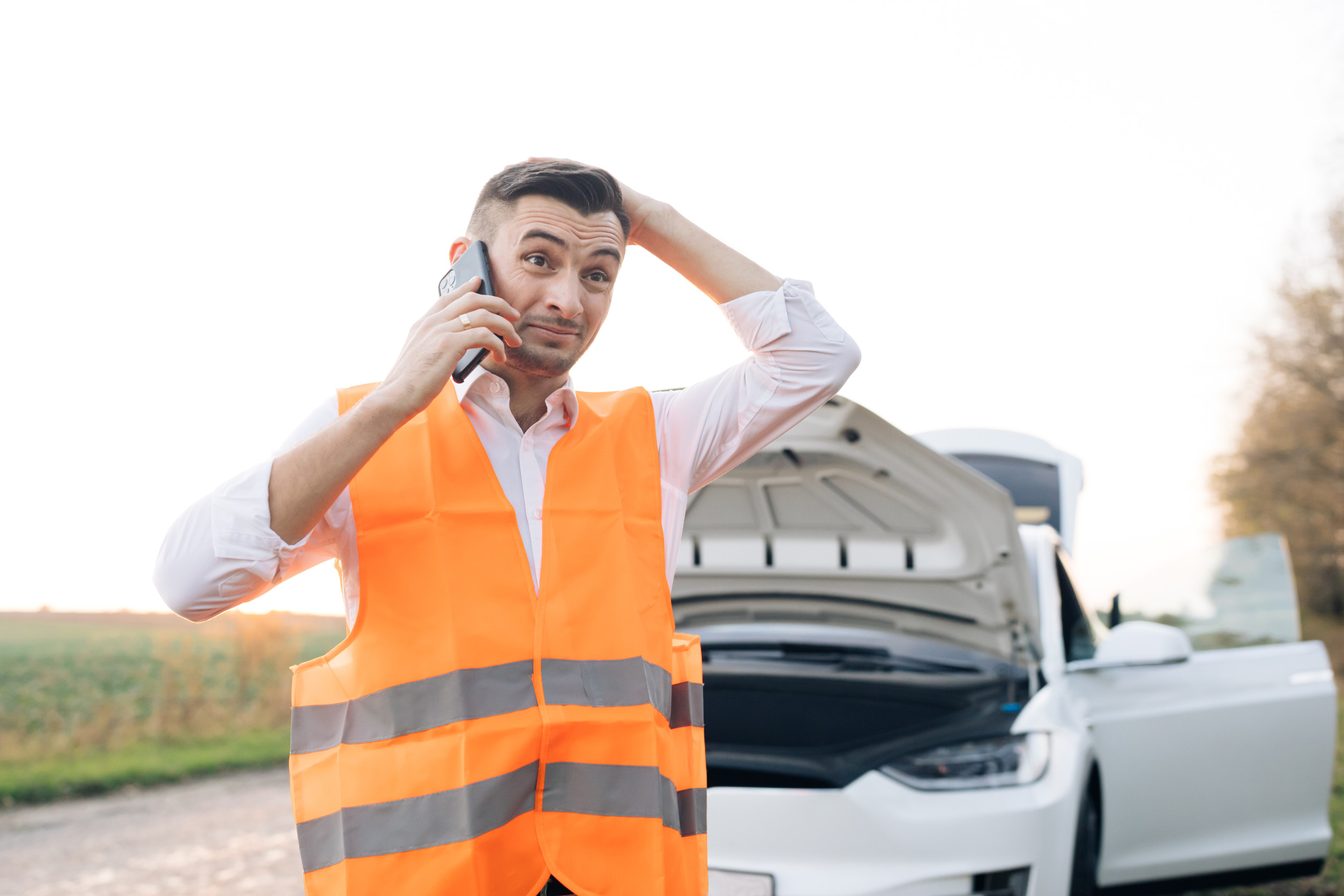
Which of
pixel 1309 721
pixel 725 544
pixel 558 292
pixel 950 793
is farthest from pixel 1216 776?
pixel 558 292

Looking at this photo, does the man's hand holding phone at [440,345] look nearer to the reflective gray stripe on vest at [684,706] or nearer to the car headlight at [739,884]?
the reflective gray stripe on vest at [684,706]

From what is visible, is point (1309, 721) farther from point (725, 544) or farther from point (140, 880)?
point (140, 880)

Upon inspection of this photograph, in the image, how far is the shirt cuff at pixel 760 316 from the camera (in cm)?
168

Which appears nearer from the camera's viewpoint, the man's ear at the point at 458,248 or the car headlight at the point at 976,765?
the man's ear at the point at 458,248

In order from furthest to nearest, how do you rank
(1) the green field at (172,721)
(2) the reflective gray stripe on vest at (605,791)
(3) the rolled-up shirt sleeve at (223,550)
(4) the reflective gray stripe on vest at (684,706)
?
(1) the green field at (172,721) < (4) the reflective gray stripe on vest at (684,706) < (2) the reflective gray stripe on vest at (605,791) < (3) the rolled-up shirt sleeve at (223,550)

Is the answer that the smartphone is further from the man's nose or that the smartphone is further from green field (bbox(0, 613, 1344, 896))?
green field (bbox(0, 613, 1344, 896))

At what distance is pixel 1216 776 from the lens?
3590 mm

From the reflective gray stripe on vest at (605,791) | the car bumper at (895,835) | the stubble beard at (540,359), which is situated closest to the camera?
the reflective gray stripe on vest at (605,791)

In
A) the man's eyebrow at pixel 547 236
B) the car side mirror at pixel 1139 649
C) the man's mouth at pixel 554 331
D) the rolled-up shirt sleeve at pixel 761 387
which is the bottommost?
the car side mirror at pixel 1139 649

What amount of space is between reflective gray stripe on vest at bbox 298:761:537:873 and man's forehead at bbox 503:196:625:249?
815 millimetres

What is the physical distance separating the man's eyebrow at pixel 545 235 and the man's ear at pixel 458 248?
155 mm


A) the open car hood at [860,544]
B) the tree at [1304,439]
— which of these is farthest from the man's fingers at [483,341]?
the tree at [1304,439]

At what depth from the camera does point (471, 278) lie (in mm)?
1433

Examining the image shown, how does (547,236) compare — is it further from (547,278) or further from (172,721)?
(172,721)
